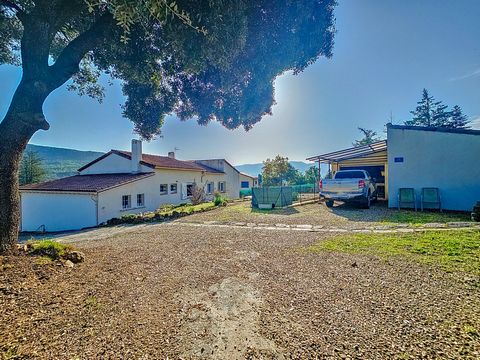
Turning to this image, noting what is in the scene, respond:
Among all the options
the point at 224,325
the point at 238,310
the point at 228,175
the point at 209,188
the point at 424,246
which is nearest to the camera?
the point at 224,325

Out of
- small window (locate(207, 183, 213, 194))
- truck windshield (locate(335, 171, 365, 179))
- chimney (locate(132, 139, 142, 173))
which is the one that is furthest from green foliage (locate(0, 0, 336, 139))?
small window (locate(207, 183, 213, 194))

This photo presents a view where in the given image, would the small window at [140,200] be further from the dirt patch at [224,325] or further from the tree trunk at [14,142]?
the dirt patch at [224,325]

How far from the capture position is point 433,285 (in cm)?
372

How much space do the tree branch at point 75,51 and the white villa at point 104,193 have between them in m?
12.3

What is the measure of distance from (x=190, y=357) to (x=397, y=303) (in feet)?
9.31

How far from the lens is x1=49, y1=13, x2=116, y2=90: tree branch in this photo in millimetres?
5035

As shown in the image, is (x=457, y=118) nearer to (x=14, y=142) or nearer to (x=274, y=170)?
(x=274, y=170)

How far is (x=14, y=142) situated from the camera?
4.53 m

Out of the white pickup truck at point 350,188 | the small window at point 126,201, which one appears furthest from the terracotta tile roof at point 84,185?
the white pickup truck at point 350,188

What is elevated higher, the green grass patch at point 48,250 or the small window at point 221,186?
the small window at point 221,186

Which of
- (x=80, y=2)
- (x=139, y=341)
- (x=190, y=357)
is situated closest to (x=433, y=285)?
(x=190, y=357)

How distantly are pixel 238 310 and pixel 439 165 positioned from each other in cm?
1337

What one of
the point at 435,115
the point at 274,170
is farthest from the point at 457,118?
→ the point at 274,170

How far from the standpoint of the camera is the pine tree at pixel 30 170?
37.6 metres
